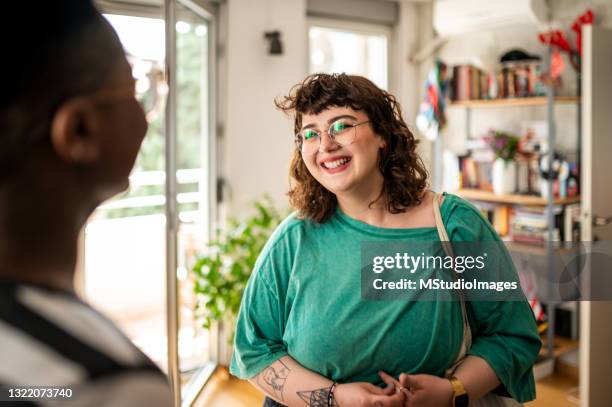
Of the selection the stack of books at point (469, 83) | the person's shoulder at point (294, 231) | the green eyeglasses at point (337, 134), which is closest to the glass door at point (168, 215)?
the person's shoulder at point (294, 231)

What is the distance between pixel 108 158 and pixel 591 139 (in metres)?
2.64

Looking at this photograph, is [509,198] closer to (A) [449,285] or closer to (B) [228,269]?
(B) [228,269]

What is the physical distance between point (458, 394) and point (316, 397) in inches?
11.7

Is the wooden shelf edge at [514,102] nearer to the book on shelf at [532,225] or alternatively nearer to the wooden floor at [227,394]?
the book on shelf at [532,225]

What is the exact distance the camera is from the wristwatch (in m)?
1.24

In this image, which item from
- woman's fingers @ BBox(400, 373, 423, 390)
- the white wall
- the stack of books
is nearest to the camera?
woman's fingers @ BBox(400, 373, 423, 390)

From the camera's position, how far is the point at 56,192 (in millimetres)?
370

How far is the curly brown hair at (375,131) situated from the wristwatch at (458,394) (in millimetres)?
383

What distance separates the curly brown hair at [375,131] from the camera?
1315 mm

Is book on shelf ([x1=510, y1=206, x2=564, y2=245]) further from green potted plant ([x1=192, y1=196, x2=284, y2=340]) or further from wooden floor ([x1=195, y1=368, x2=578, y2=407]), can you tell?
green potted plant ([x1=192, y1=196, x2=284, y2=340])

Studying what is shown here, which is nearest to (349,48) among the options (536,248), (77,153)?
(536,248)

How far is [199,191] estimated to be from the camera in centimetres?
342

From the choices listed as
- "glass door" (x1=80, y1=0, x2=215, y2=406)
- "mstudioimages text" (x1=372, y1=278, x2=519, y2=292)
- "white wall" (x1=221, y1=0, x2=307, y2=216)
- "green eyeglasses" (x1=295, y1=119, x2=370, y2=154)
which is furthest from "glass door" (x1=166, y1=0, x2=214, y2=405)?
"mstudioimages text" (x1=372, y1=278, x2=519, y2=292)

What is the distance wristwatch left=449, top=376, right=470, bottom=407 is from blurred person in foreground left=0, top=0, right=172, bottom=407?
0.99 meters
